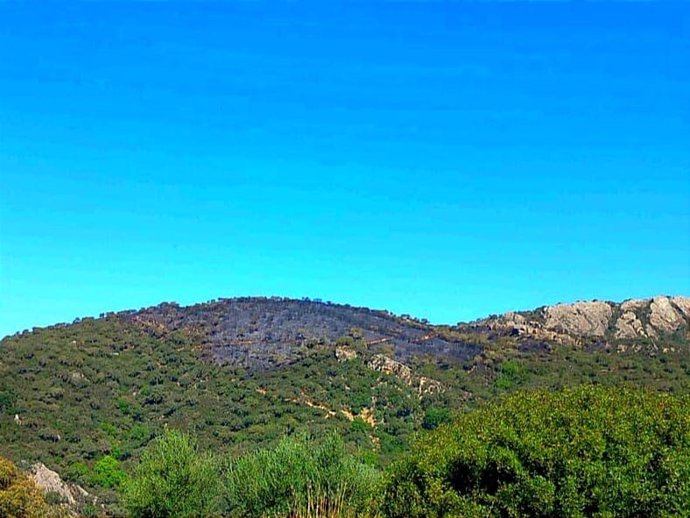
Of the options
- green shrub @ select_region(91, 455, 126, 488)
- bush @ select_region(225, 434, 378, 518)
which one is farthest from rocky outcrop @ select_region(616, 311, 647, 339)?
bush @ select_region(225, 434, 378, 518)

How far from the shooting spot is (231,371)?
69875 mm

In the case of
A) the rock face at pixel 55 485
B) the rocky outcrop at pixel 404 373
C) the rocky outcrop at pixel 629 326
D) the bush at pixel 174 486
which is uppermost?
the rocky outcrop at pixel 629 326

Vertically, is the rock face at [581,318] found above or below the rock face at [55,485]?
above

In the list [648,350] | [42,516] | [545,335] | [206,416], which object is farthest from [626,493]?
[545,335]

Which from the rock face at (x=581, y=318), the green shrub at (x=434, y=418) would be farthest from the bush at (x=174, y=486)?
the rock face at (x=581, y=318)

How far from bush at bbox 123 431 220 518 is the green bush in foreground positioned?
12.3m

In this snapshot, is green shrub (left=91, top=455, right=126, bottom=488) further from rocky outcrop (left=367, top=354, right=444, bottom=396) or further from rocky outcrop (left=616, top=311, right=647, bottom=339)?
rocky outcrop (left=616, top=311, right=647, bottom=339)

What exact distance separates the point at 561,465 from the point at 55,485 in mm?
35961

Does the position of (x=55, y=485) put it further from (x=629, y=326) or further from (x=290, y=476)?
(x=629, y=326)

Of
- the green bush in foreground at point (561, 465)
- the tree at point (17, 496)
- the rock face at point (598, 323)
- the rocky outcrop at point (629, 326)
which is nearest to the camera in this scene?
the green bush in foreground at point (561, 465)

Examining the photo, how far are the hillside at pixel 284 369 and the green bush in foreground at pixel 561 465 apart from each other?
2692 cm

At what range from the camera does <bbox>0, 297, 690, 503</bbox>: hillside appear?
5412 centimetres

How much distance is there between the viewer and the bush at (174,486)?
29656 mm

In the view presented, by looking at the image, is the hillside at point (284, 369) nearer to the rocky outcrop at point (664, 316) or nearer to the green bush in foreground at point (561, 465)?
the rocky outcrop at point (664, 316)
